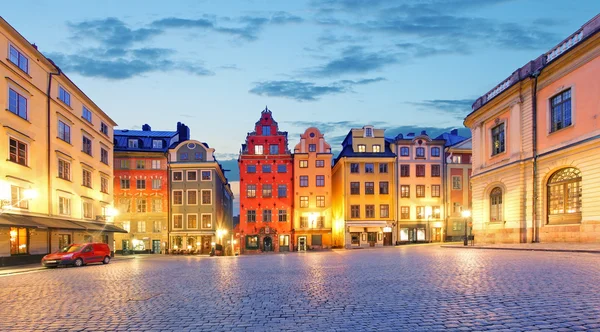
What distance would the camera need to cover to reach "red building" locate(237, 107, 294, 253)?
63.7 meters

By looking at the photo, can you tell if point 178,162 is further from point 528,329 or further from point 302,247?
point 528,329

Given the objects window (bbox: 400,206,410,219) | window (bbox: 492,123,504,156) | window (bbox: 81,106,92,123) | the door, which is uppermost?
window (bbox: 81,106,92,123)

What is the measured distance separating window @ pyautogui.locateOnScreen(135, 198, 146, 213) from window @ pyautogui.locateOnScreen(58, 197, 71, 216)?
2363 centimetres

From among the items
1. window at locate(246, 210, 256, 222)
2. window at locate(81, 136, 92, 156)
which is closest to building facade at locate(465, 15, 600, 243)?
window at locate(246, 210, 256, 222)

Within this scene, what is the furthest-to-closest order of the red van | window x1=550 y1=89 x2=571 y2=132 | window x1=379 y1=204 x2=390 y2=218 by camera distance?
window x1=379 y1=204 x2=390 y2=218 < window x1=550 y1=89 x2=571 y2=132 < the red van

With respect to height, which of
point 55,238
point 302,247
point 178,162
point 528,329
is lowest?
point 302,247

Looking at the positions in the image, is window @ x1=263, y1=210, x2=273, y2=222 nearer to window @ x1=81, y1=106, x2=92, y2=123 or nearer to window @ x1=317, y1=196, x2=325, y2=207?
window @ x1=317, y1=196, x2=325, y2=207

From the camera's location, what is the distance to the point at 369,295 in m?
10.6

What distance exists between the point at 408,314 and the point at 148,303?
18.7 feet

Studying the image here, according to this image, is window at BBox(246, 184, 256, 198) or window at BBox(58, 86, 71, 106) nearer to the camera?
window at BBox(58, 86, 71, 106)

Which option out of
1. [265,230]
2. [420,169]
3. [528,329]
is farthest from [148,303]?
[420,169]

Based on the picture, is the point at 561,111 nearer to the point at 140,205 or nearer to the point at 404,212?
the point at 404,212

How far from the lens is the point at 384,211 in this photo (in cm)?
6334

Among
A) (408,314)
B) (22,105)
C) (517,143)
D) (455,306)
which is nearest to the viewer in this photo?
(408,314)
